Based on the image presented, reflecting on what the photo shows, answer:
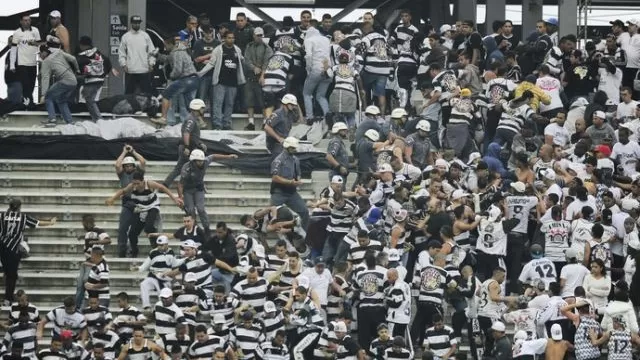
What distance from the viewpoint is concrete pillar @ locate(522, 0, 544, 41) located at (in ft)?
141

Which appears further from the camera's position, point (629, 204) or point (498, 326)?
point (629, 204)

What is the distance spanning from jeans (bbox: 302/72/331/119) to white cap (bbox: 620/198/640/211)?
226 inches

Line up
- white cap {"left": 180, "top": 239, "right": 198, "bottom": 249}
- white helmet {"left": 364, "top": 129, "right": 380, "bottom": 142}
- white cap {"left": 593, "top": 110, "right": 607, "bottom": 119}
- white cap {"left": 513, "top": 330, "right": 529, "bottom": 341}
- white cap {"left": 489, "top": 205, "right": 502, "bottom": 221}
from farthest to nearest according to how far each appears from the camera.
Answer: white cap {"left": 593, "top": 110, "right": 607, "bottom": 119}
white helmet {"left": 364, "top": 129, "right": 380, "bottom": 142}
white cap {"left": 489, "top": 205, "right": 502, "bottom": 221}
white cap {"left": 180, "top": 239, "right": 198, "bottom": 249}
white cap {"left": 513, "top": 330, "right": 529, "bottom": 341}

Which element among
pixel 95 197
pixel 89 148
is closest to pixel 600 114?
pixel 95 197

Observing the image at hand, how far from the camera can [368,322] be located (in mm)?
32250

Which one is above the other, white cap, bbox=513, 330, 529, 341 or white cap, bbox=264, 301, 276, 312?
white cap, bbox=264, 301, 276, 312

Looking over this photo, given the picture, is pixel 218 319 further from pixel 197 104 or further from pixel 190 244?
pixel 197 104

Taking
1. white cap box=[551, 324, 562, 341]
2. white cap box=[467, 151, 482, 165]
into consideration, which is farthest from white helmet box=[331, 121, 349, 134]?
white cap box=[551, 324, 562, 341]

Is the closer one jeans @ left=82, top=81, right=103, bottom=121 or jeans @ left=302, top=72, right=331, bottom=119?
jeans @ left=302, top=72, right=331, bottom=119

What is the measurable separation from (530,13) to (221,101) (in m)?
8.02

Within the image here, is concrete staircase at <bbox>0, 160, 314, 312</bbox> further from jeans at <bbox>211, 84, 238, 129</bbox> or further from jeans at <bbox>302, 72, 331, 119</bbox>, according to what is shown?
jeans at <bbox>302, 72, 331, 119</bbox>

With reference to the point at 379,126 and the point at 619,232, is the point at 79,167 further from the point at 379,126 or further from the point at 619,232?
the point at 619,232

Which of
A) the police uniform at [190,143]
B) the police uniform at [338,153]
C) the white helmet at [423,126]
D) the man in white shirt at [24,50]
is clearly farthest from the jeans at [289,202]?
the man in white shirt at [24,50]

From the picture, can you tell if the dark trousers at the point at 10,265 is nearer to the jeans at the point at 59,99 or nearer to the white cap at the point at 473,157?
the jeans at the point at 59,99
